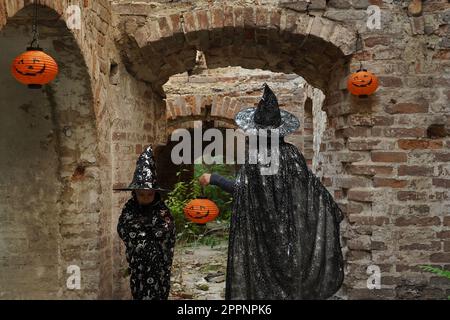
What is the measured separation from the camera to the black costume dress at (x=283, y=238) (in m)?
2.86

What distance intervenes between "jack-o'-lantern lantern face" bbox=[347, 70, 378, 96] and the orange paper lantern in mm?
2561

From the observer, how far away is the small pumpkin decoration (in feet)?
13.9

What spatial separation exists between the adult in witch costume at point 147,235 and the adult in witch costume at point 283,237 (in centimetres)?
83

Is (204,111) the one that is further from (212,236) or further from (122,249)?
(122,249)

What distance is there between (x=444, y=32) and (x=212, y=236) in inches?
220

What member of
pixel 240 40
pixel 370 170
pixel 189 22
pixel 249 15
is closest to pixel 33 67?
pixel 189 22

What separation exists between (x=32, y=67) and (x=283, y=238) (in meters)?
1.93

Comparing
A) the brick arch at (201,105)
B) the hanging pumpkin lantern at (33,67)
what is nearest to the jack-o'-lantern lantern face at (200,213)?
the hanging pumpkin lantern at (33,67)

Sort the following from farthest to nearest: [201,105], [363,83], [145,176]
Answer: [201,105] < [363,83] < [145,176]

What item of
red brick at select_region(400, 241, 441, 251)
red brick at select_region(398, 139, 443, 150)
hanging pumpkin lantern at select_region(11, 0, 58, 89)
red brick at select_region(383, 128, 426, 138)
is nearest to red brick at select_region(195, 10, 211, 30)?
hanging pumpkin lantern at select_region(11, 0, 58, 89)

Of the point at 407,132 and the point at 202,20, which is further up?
the point at 202,20

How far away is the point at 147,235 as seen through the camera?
3545 millimetres

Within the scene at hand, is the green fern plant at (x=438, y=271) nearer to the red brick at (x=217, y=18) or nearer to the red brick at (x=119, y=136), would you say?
the red brick at (x=217, y=18)

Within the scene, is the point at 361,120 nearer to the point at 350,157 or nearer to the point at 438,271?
the point at 350,157
